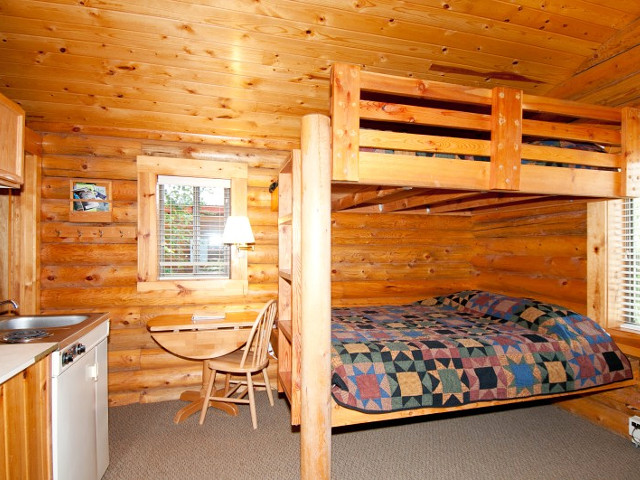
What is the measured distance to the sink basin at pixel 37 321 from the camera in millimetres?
2088

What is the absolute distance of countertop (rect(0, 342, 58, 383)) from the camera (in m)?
1.26

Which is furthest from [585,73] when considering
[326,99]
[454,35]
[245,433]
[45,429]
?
[45,429]

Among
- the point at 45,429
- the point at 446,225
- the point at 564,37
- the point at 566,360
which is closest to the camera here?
the point at 45,429

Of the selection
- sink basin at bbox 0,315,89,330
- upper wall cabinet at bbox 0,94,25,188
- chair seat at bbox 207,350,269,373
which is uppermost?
upper wall cabinet at bbox 0,94,25,188

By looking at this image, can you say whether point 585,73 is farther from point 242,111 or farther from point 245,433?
point 245,433

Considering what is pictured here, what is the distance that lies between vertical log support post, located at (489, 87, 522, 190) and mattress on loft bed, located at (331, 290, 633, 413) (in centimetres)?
101

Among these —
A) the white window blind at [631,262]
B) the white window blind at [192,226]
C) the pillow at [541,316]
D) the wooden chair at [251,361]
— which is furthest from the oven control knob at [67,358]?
the white window blind at [631,262]

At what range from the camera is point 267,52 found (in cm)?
252

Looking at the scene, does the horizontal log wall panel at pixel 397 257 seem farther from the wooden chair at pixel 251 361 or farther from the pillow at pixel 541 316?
the wooden chair at pixel 251 361

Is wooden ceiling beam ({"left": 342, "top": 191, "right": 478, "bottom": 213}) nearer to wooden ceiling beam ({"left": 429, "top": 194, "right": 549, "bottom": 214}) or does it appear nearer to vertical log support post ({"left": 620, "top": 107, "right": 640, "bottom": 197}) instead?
wooden ceiling beam ({"left": 429, "top": 194, "right": 549, "bottom": 214})

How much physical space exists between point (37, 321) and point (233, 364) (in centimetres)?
124

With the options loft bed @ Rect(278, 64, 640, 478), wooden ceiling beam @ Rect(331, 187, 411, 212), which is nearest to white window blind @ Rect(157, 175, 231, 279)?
wooden ceiling beam @ Rect(331, 187, 411, 212)

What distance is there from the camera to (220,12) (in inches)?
86.4

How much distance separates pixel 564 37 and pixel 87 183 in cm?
382
